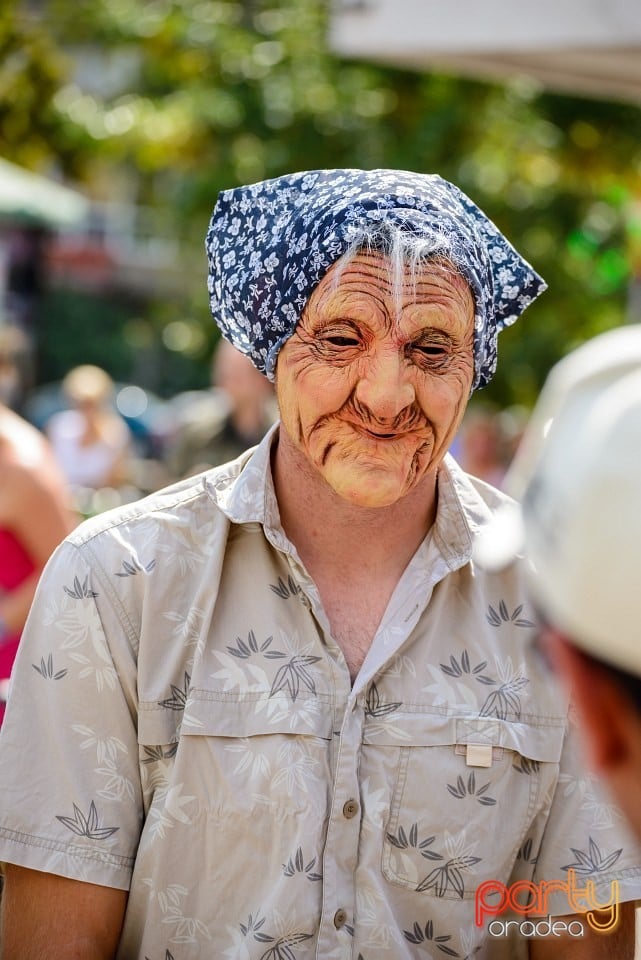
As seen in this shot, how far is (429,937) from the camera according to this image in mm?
2086

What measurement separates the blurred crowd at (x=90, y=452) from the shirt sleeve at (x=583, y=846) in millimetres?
1199

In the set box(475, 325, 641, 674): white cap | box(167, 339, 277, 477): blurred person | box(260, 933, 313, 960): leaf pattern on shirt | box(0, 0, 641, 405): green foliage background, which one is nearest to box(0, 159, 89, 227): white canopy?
box(0, 0, 641, 405): green foliage background

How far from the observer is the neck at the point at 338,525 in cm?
229

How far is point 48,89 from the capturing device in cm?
1110

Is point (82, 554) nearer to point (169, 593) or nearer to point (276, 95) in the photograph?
point (169, 593)

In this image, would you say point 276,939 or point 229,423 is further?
point 229,423

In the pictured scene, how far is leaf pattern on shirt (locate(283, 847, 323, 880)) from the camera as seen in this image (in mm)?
2025

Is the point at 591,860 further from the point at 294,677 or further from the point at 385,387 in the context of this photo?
the point at 385,387

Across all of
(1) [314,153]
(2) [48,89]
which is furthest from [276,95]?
(2) [48,89]

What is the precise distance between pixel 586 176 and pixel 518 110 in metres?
0.91

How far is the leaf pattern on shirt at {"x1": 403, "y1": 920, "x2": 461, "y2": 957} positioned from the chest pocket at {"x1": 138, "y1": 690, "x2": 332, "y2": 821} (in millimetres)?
246

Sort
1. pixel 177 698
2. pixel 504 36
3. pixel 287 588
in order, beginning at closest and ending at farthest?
1. pixel 177 698
2. pixel 287 588
3. pixel 504 36

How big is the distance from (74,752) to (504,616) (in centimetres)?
79

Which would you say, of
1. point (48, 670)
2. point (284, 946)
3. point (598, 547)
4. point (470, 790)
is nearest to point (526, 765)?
point (470, 790)
